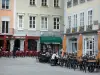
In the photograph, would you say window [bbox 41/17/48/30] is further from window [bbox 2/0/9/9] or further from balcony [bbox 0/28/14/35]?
window [bbox 2/0/9/9]

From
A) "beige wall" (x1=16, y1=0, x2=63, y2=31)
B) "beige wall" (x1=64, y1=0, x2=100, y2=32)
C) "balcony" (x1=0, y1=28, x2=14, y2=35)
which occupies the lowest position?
"balcony" (x1=0, y1=28, x2=14, y2=35)

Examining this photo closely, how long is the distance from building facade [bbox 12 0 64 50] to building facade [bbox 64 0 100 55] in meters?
8.13

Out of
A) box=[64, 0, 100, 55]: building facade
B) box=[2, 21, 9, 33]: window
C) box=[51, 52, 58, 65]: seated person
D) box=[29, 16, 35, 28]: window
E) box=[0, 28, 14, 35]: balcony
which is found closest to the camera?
box=[51, 52, 58, 65]: seated person

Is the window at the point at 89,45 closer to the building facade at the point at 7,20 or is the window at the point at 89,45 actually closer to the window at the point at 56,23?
the window at the point at 56,23

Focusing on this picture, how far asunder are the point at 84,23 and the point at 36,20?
1512 centimetres

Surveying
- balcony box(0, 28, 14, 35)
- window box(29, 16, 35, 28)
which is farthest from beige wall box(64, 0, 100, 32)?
balcony box(0, 28, 14, 35)

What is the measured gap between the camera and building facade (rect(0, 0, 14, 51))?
50.4 m

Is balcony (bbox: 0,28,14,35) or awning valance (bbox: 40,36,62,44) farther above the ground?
balcony (bbox: 0,28,14,35)

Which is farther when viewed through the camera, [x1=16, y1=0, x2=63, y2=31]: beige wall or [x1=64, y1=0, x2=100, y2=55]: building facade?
[x1=16, y1=0, x2=63, y2=31]: beige wall

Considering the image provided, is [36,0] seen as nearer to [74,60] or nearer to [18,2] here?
[18,2]

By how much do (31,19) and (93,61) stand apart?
29067 millimetres

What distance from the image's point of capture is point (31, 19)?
51.9 meters

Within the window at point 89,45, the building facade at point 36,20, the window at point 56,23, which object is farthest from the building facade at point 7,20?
the window at point 89,45

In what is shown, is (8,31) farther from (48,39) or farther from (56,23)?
(56,23)
